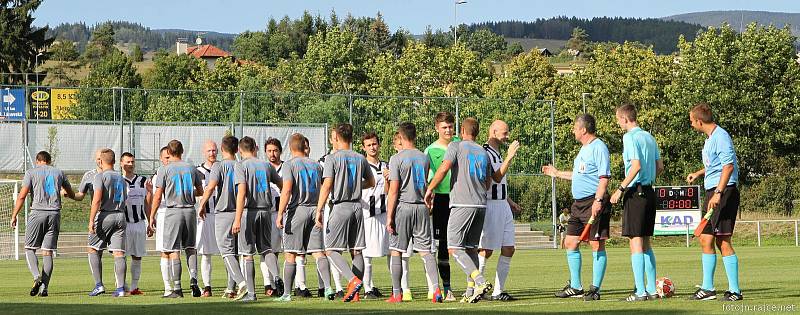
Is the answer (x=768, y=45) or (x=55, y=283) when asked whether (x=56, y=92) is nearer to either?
(x=55, y=283)

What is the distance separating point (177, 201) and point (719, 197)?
704 cm

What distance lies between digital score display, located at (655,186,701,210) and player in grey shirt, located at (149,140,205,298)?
28.4 meters

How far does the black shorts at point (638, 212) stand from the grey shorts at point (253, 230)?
14.5ft

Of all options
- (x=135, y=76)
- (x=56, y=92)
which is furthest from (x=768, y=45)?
(x=135, y=76)

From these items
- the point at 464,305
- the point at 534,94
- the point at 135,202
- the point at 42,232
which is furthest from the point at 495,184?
the point at 534,94

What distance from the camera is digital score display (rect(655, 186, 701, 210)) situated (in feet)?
143

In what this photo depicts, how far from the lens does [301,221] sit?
51.6 feet

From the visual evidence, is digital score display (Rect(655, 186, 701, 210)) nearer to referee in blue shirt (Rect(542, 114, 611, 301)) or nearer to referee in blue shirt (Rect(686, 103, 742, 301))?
referee in blue shirt (Rect(542, 114, 611, 301))

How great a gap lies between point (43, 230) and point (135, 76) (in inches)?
3484

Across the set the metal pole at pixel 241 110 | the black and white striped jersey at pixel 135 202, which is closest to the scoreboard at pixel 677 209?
the metal pole at pixel 241 110

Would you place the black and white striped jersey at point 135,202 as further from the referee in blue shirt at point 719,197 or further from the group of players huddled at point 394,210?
the referee in blue shirt at point 719,197

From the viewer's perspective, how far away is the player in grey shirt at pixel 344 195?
50.0 feet

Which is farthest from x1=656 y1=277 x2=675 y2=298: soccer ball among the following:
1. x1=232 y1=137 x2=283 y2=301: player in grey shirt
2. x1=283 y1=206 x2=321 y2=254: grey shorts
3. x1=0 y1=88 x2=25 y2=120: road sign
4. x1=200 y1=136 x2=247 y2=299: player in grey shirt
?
x1=0 y1=88 x2=25 y2=120: road sign

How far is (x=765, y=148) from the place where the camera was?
205 feet
